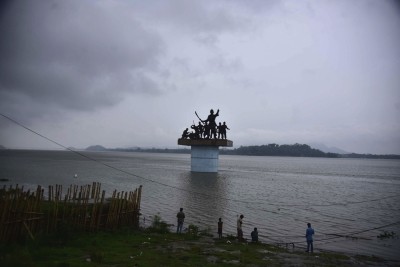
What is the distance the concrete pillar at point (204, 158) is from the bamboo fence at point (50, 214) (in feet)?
105

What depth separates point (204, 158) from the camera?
2002 inches

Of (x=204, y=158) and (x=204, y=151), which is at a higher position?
(x=204, y=151)

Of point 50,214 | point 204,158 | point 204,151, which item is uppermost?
point 204,151

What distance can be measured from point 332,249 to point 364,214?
13.8 meters

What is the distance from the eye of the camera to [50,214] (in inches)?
534

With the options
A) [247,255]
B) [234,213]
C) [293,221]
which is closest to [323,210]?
[293,221]

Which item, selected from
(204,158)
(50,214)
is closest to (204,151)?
(204,158)

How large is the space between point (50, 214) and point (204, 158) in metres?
37.9

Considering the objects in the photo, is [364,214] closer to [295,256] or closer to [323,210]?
[323,210]

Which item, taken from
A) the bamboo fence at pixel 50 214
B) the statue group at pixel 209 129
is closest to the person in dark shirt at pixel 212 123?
the statue group at pixel 209 129

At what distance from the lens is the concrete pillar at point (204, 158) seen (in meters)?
49.7

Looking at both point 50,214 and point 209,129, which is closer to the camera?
point 50,214

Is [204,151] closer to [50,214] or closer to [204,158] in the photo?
[204,158]

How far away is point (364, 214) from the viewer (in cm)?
2888
